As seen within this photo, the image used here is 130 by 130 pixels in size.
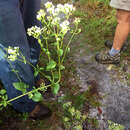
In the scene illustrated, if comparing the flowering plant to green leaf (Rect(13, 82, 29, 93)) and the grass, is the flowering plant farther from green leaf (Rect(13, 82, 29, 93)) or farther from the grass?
the grass

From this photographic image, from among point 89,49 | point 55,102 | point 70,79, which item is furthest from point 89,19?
point 55,102

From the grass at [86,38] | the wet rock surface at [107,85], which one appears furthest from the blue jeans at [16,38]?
the wet rock surface at [107,85]

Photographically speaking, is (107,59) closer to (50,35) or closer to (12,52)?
(50,35)

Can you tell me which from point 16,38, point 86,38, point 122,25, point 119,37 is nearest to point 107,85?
point 119,37

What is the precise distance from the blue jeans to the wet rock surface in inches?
39.8

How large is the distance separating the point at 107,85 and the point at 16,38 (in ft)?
5.47

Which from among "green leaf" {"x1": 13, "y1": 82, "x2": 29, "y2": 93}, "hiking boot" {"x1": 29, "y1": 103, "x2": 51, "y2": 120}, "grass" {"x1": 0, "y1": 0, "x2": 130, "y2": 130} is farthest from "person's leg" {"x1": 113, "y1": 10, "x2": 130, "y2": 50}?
"green leaf" {"x1": 13, "y1": 82, "x2": 29, "y2": 93}

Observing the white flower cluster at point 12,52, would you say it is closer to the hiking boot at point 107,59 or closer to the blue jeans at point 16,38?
the blue jeans at point 16,38

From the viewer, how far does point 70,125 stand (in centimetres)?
189

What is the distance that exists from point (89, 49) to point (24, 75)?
6.20 feet

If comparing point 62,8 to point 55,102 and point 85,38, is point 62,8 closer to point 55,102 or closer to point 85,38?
point 55,102

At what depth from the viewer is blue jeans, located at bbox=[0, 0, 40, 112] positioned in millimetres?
1155

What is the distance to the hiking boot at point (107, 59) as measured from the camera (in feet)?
8.60

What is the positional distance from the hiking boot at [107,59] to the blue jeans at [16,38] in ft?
4.56
